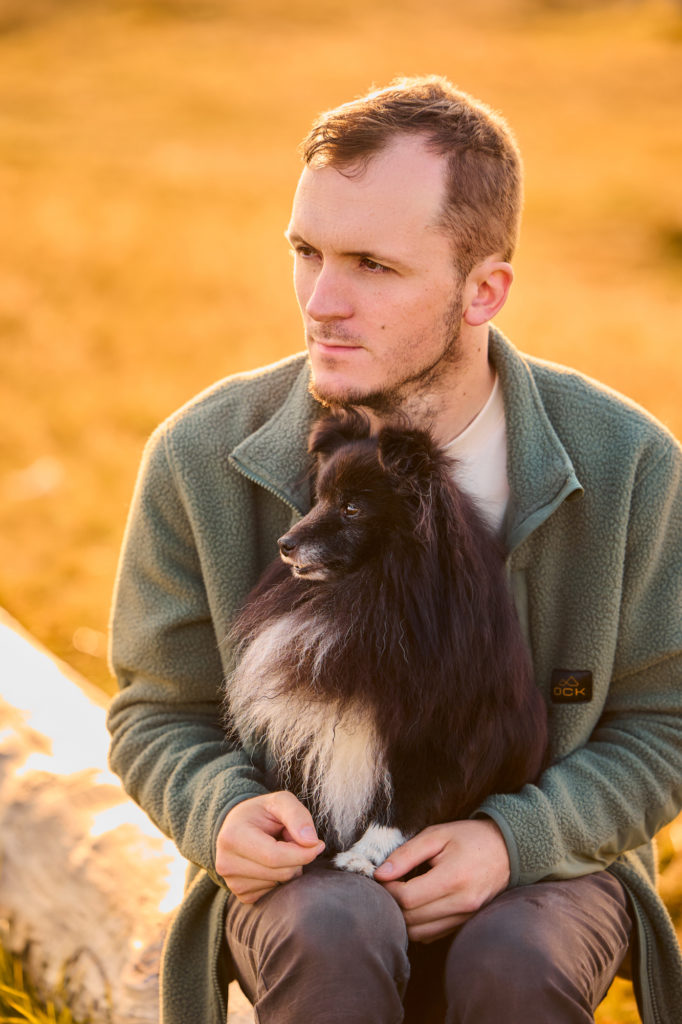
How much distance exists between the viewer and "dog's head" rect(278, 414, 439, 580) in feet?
7.94

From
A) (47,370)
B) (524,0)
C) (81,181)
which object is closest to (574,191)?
(81,181)

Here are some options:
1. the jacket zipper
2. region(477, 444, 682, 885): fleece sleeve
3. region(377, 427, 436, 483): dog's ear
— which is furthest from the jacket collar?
region(377, 427, 436, 483): dog's ear

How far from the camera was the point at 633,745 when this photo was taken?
2.70 m

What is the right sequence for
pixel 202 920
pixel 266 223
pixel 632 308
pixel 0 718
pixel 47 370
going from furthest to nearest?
1. pixel 266 223
2. pixel 632 308
3. pixel 47 370
4. pixel 0 718
5. pixel 202 920

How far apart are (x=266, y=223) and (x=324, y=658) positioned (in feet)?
48.2

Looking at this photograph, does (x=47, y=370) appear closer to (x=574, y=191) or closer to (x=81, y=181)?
(x=81, y=181)

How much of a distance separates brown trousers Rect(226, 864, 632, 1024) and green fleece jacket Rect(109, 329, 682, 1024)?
0.21 meters

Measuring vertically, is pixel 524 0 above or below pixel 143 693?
above

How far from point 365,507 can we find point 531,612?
2.01 feet

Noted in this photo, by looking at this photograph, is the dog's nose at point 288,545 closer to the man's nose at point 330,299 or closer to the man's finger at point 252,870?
the man's nose at point 330,299

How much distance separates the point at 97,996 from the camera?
10.0 ft

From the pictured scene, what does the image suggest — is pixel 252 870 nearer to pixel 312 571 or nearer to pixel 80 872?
pixel 312 571

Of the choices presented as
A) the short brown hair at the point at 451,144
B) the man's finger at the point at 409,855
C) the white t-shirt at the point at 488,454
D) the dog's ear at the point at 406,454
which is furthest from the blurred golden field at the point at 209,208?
the short brown hair at the point at 451,144

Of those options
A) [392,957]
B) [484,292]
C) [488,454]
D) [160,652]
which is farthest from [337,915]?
[484,292]
